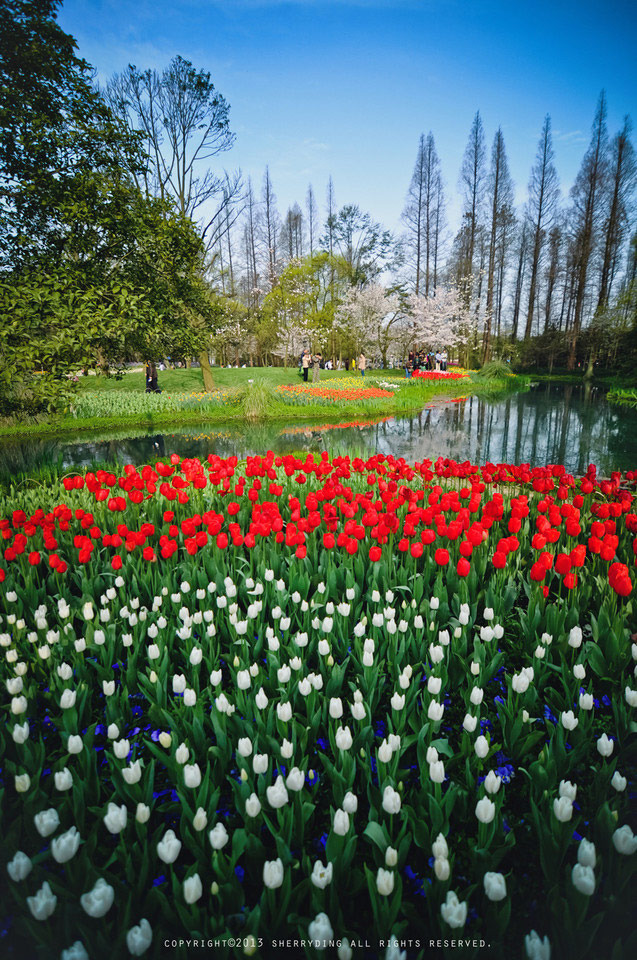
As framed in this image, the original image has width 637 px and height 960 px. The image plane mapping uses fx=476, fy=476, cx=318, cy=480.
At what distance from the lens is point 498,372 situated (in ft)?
88.9

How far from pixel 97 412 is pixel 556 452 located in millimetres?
11822

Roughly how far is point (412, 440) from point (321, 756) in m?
9.06

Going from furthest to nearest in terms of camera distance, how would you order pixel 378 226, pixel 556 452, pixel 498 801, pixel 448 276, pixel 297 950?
pixel 448 276, pixel 378 226, pixel 556 452, pixel 498 801, pixel 297 950

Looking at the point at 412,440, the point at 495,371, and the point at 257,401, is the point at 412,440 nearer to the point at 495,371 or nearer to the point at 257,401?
the point at 257,401

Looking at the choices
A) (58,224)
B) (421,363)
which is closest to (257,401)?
(58,224)

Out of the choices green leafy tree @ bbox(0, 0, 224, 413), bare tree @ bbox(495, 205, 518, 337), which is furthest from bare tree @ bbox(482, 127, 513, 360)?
green leafy tree @ bbox(0, 0, 224, 413)

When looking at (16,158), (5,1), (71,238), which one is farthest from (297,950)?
(5,1)

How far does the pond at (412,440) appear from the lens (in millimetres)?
7688

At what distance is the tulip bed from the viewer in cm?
105

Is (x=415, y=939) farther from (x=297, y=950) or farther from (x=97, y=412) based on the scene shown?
(x=97, y=412)

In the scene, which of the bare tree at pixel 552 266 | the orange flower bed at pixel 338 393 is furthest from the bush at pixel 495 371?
the orange flower bed at pixel 338 393

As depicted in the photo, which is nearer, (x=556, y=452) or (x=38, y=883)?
(x=38, y=883)

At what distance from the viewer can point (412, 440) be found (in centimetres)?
1008

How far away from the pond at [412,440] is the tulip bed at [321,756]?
14.8 feet
